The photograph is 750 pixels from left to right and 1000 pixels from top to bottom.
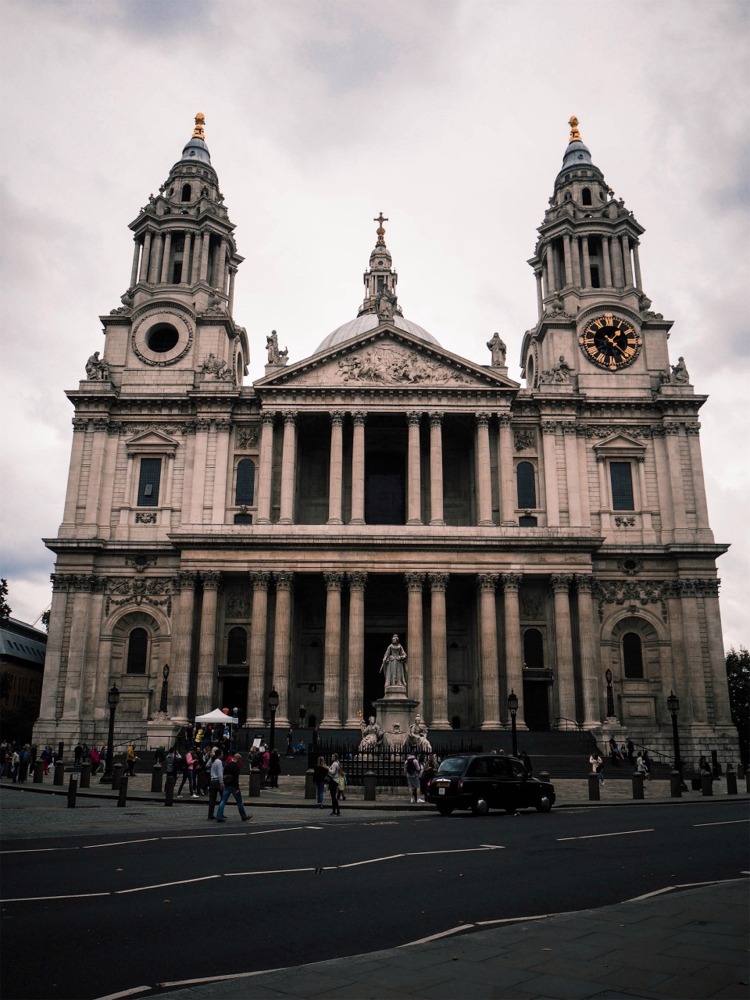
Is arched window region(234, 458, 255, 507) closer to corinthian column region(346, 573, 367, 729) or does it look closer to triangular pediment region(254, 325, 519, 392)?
triangular pediment region(254, 325, 519, 392)

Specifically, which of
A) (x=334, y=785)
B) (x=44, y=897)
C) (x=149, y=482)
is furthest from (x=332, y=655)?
(x=44, y=897)

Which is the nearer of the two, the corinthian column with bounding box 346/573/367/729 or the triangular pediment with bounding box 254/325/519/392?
the corinthian column with bounding box 346/573/367/729

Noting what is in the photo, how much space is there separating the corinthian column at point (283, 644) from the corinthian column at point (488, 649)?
1043cm

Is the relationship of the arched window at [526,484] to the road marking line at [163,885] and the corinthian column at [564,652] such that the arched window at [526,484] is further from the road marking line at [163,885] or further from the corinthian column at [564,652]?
the road marking line at [163,885]

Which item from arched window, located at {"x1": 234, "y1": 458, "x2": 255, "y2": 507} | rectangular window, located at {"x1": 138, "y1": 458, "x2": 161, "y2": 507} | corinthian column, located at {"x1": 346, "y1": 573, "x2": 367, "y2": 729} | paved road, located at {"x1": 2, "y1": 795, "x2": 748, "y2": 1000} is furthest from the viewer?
rectangular window, located at {"x1": 138, "y1": 458, "x2": 161, "y2": 507}

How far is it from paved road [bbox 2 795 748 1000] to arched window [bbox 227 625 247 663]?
28.9 meters

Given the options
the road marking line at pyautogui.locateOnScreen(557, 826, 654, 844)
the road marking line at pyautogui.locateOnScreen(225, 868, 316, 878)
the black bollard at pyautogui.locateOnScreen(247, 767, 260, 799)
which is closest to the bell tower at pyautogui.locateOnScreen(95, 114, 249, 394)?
the black bollard at pyautogui.locateOnScreen(247, 767, 260, 799)

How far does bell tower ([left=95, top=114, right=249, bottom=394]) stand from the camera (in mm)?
54094

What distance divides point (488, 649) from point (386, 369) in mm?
17744

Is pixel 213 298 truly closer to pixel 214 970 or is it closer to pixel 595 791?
pixel 595 791

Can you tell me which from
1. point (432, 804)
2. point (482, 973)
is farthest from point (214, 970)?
point (432, 804)

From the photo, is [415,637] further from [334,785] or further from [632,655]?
[334,785]

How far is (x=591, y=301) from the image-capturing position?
185 feet

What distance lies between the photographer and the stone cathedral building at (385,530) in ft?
152
